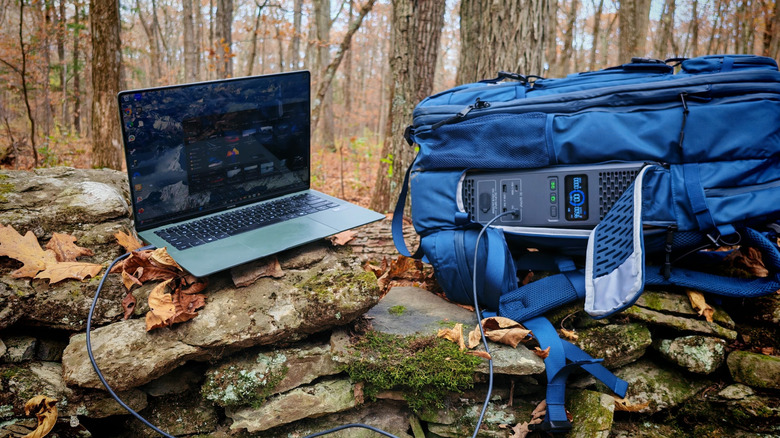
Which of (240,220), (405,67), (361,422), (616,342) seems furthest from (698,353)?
(405,67)

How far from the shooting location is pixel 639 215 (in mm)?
2100

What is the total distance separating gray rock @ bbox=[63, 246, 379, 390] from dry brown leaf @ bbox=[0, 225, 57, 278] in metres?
0.43

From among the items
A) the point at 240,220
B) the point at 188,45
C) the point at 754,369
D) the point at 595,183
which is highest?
the point at 188,45

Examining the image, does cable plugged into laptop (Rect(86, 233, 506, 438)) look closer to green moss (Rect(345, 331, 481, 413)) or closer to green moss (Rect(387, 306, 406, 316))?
green moss (Rect(345, 331, 481, 413))

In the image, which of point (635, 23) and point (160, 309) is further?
point (635, 23)

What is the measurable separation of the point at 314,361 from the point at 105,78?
5.05m

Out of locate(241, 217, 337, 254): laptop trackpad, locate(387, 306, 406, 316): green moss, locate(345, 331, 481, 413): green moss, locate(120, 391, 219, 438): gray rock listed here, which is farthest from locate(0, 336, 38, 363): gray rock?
locate(387, 306, 406, 316): green moss

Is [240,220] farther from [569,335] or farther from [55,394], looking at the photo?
[569,335]

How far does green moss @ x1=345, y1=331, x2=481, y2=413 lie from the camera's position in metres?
2.13

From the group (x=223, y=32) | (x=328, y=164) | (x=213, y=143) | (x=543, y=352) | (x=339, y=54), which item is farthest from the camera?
(x=328, y=164)

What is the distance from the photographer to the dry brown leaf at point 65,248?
233 centimetres

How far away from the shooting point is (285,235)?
2.37 metres

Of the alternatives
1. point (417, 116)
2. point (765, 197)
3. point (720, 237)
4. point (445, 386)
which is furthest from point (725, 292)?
point (417, 116)

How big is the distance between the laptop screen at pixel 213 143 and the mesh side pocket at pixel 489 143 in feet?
2.49
